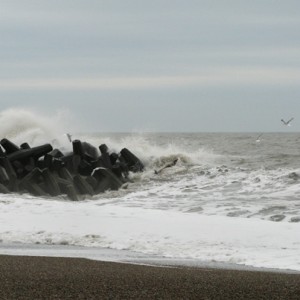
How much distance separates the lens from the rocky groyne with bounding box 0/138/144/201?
18750 millimetres

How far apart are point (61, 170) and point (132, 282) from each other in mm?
14022

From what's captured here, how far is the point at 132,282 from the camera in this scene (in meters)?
6.71

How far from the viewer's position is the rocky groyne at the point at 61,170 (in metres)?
18.8

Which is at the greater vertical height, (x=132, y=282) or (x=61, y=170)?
(x=61, y=170)

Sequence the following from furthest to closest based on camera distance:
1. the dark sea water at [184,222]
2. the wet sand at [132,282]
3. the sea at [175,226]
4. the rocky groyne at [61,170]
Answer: the rocky groyne at [61,170] → the dark sea water at [184,222] → the sea at [175,226] → the wet sand at [132,282]

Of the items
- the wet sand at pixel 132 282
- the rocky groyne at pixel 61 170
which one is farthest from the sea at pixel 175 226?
the wet sand at pixel 132 282

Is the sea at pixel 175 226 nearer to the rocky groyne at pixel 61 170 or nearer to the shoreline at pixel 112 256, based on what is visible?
the shoreline at pixel 112 256

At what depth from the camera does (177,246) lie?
10.5 meters

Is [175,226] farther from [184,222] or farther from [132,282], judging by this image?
[132,282]

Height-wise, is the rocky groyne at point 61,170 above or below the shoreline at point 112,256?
above

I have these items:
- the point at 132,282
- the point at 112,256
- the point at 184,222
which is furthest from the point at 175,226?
the point at 132,282

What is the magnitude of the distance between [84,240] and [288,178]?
10.3 m

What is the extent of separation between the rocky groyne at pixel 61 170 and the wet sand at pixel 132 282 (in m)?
10.5

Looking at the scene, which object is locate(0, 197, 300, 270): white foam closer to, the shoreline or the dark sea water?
the dark sea water
